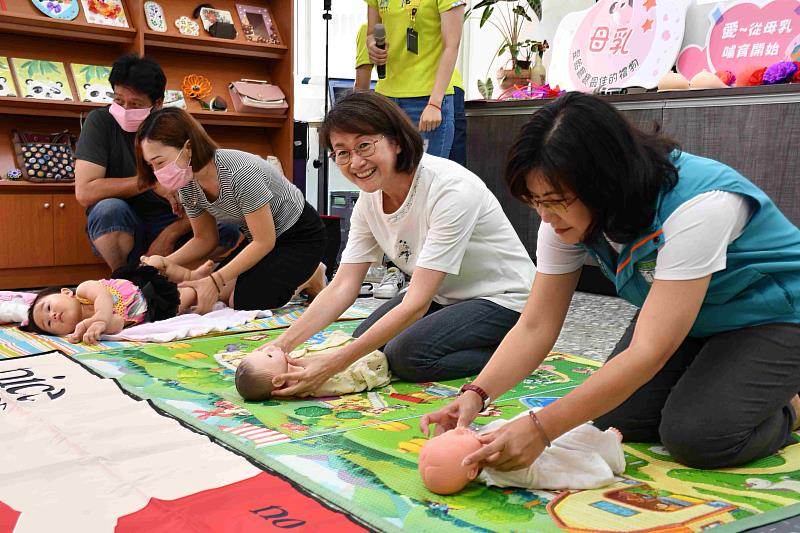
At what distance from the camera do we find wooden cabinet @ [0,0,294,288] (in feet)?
14.7

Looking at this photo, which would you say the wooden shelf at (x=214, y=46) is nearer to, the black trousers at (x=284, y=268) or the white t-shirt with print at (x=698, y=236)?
the black trousers at (x=284, y=268)

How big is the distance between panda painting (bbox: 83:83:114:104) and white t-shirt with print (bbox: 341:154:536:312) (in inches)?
114

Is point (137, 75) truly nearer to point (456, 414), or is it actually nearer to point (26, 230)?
point (26, 230)

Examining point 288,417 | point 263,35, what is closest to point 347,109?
point 288,417

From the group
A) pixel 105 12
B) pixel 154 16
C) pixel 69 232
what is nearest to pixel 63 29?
pixel 105 12

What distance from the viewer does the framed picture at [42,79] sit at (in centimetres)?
453

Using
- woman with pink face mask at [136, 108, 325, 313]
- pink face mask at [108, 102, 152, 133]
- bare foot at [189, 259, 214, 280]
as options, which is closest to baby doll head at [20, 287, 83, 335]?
woman with pink face mask at [136, 108, 325, 313]

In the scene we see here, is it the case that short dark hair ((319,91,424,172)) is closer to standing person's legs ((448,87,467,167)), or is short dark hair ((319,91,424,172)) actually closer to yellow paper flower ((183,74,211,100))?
standing person's legs ((448,87,467,167))

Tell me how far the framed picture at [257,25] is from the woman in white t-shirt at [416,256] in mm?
3317

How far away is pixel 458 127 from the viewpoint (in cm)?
422

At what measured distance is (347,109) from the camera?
2.10m

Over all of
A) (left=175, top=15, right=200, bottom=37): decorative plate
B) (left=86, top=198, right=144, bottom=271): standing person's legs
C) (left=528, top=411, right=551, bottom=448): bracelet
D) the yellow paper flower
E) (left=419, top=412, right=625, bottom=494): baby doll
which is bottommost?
(left=419, top=412, right=625, bottom=494): baby doll

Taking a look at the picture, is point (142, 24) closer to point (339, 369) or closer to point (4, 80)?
point (4, 80)

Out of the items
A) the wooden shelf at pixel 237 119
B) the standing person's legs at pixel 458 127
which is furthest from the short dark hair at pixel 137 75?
the standing person's legs at pixel 458 127
